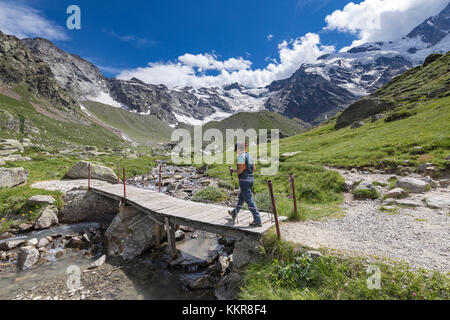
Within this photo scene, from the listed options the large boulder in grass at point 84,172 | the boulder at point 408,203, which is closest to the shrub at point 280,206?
the boulder at point 408,203

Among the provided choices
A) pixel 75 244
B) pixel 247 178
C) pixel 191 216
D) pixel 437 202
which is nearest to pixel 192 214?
pixel 191 216

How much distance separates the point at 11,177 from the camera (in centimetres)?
1744

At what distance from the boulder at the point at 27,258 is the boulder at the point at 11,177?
946 centimetres

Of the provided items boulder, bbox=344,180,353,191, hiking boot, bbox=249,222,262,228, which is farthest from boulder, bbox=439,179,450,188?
hiking boot, bbox=249,222,262,228

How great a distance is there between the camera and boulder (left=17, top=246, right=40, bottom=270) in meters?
10.4

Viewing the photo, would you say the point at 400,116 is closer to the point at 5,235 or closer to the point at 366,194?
the point at 366,194

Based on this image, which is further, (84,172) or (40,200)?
(84,172)

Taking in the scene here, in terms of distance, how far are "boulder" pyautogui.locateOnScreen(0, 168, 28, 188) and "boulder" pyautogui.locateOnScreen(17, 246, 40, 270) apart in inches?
372

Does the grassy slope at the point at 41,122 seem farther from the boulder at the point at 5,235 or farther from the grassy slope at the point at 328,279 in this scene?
the grassy slope at the point at 328,279

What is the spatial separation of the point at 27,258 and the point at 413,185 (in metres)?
21.2

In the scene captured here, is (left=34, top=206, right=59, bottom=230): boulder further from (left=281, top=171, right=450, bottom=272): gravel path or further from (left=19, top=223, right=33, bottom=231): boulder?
(left=281, top=171, right=450, bottom=272): gravel path

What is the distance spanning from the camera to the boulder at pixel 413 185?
11.8 metres

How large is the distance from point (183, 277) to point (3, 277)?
8216mm

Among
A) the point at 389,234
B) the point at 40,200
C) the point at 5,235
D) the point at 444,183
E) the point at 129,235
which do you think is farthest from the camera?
the point at 40,200
